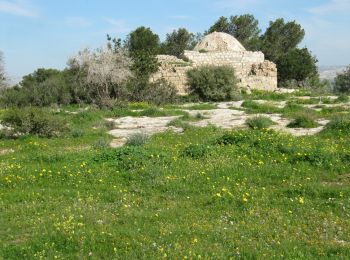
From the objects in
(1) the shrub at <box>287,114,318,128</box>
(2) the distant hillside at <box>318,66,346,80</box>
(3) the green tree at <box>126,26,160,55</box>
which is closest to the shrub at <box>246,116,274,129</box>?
(1) the shrub at <box>287,114,318,128</box>

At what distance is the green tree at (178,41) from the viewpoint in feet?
161

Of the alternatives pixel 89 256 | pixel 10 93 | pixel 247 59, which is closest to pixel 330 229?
pixel 89 256

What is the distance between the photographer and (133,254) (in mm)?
4988

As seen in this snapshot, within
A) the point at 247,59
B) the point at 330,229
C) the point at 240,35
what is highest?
the point at 240,35

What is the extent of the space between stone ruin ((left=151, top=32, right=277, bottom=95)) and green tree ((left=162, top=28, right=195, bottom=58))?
41.3 ft

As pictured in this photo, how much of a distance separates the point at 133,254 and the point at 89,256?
18.7 inches

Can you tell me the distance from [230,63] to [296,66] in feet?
36.5

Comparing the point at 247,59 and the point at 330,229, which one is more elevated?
the point at 247,59

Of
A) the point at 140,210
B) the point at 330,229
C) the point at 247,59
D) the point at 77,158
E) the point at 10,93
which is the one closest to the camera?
the point at 330,229

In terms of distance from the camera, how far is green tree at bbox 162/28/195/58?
161ft

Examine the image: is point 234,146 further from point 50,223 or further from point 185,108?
point 185,108

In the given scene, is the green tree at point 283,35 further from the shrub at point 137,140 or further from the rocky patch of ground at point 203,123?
the shrub at point 137,140

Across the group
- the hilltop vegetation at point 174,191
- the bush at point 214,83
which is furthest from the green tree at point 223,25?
the hilltop vegetation at point 174,191

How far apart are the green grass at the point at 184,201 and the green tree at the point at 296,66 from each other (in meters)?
32.9
